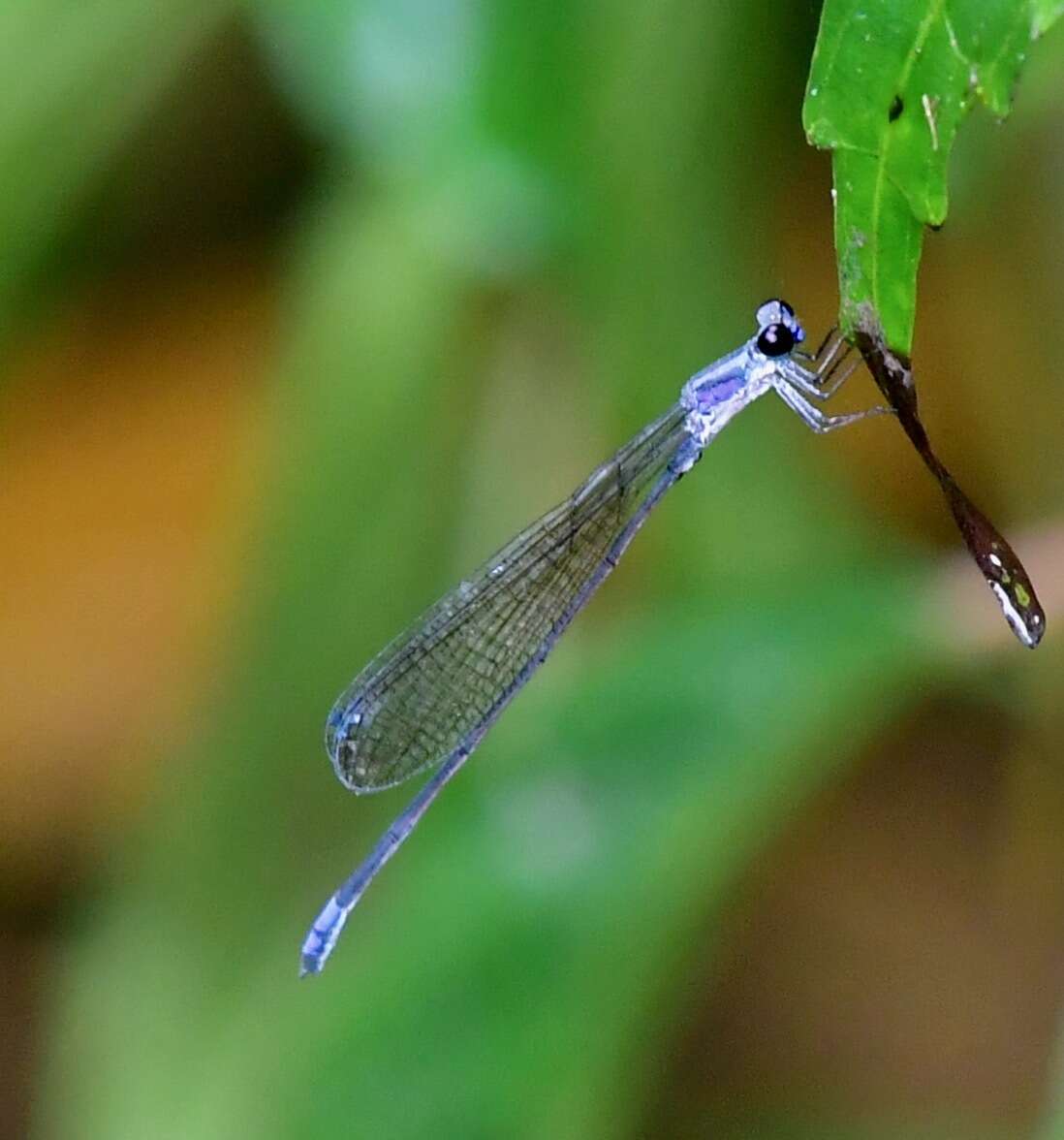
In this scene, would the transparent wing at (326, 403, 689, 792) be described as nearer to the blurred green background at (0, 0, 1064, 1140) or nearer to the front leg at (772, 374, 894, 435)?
the blurred green background at (0, 0, 1064, 1140)

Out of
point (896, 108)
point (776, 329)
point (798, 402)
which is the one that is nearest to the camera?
point (896, 108)

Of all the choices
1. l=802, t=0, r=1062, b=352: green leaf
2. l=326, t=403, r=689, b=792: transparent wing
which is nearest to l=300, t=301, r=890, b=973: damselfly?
l=326, t=403, r=689, b=792: transparent wing

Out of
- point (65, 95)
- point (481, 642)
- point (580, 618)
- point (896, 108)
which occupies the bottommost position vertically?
point (896, 108)

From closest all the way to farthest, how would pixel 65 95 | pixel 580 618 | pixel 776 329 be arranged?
pixel 776 329 < pixel 65 95 < pixel 580 618

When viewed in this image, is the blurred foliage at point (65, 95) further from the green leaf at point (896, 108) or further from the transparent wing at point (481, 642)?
the green leaf at point (896, 108)

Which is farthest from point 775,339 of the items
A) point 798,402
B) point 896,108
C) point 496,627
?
point 896,108

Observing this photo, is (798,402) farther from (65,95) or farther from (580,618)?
(65,95)
